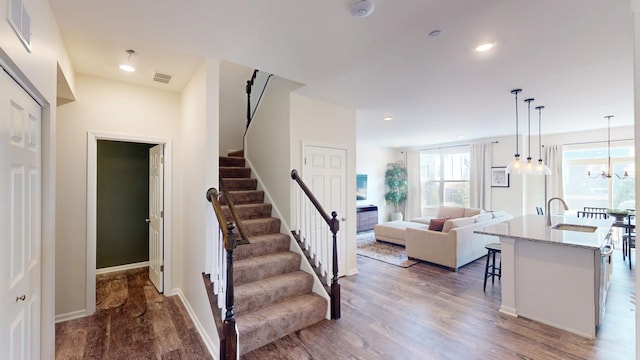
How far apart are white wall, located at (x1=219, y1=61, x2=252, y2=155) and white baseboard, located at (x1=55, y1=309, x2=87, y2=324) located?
3.26 meters

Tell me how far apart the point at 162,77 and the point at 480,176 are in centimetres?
763

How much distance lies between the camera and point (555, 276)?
285 centimetres

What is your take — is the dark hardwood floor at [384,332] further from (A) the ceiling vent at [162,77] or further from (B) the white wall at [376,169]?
(B) the white wall at [376,169]

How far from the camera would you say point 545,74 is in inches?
118

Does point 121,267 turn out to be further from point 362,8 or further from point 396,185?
point 396,185

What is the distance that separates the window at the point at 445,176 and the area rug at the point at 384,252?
9.81ft

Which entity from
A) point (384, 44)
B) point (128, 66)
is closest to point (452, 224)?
point (384, 44)

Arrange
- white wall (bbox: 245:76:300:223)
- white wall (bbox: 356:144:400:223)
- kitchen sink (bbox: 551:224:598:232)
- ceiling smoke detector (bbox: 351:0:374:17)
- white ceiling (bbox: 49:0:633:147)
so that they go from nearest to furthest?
ceiling smoke detector (bbox: 351:0:374:17)
white ceiling (bbox: 49:0:633:147)
kitchen sink (bbox: 551:224:598:232)
white wall (bbox: 245:76:300:223)
white wall (bbox: 356:144:400:223)

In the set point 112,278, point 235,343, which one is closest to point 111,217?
point 112,278

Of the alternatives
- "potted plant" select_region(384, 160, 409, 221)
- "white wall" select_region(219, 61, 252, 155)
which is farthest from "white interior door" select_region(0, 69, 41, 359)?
"potted plant" select_region(384, 160, 409, 221)

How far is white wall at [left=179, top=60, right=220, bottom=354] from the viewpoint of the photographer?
2.67 meters

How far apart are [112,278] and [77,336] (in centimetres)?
178

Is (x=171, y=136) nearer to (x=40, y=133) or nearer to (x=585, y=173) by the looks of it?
(x=40, y=133)

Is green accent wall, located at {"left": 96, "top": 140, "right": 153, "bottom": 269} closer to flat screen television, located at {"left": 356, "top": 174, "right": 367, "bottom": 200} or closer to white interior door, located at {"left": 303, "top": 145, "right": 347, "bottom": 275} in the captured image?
white interior door, located at {"left": 303, "top": 145, "right": 347, "bottom": 275}
